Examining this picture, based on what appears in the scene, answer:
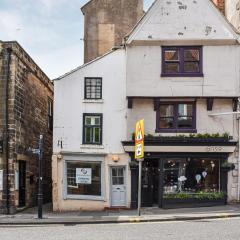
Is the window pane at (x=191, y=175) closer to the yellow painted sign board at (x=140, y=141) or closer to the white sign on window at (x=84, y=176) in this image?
the white sign on window at (x=84, y=176)

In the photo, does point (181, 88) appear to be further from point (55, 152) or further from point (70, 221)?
point (70, 221)

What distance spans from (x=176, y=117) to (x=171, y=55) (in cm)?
298

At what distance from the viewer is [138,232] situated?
15875 millimetres

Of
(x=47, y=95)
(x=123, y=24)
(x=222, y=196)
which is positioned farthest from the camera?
(x=123, y=24)

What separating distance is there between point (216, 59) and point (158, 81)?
115 inches

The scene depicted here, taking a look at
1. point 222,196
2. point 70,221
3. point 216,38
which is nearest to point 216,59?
point 216,38

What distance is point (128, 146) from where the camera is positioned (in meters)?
25.4

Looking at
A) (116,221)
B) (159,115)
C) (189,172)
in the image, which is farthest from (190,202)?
(116,221)

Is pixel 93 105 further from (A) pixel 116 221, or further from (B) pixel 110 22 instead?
(B) pixel 110 22

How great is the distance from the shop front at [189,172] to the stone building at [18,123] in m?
5.25

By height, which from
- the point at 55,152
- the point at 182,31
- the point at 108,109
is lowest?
the point at 55,152

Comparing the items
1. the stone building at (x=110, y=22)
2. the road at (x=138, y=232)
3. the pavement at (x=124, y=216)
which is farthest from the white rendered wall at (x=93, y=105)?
the stone building at (x=110, y=22)

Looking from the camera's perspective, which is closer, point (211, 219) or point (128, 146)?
point (211, 219)

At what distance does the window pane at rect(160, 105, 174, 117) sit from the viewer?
25859 mm
